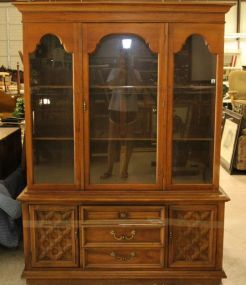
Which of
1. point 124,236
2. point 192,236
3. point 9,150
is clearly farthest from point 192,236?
point 9,150

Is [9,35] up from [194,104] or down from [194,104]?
up

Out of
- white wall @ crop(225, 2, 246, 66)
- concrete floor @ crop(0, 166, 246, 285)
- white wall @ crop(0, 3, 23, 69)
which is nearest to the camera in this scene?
concrete floor @ crop(0, 166, 246, 285)

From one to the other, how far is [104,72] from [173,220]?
39.8 inches

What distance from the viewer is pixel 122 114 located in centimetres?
244

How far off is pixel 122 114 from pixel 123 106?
51mm

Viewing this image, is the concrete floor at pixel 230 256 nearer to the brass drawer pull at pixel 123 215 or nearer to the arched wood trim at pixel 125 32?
the brass drawer pull at pixel 123 215

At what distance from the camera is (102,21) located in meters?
2.23

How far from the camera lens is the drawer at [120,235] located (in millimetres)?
2408

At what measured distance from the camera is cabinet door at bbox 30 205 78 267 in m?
2.40

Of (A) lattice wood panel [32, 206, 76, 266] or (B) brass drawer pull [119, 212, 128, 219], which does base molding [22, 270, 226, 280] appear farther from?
(B) brass drawer pull [119, 212, 128, 219]

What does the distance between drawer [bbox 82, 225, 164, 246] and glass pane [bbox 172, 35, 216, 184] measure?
0.37m

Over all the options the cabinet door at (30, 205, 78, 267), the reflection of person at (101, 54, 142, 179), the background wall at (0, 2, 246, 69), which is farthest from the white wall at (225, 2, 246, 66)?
the cabinet door at (30, 205, 78, 267)

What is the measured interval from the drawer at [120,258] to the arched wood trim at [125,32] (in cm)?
125

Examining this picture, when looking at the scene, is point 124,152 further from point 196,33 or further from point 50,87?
point 196,33
